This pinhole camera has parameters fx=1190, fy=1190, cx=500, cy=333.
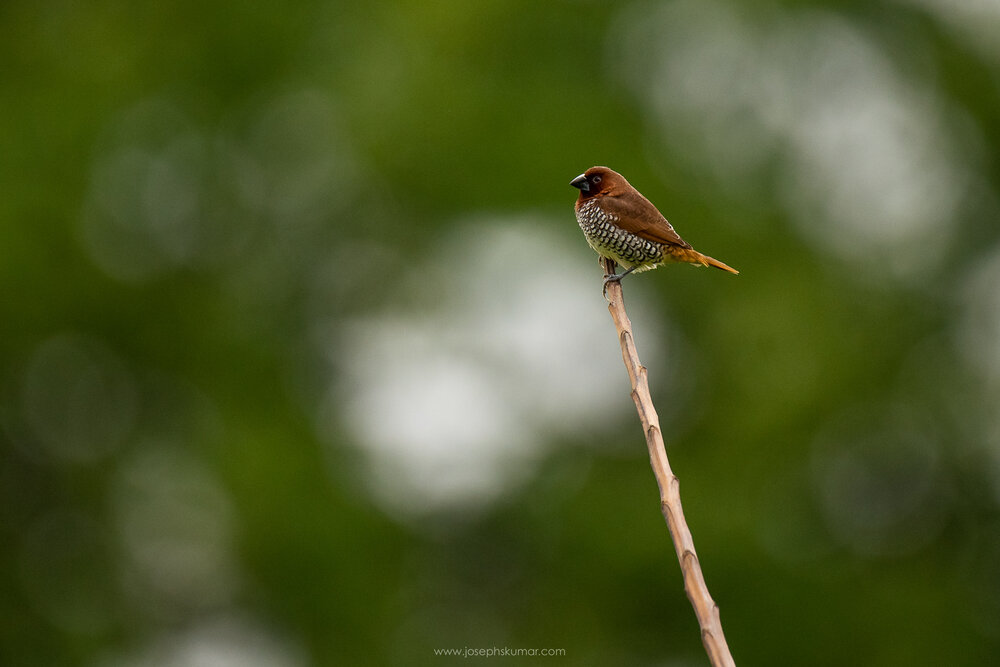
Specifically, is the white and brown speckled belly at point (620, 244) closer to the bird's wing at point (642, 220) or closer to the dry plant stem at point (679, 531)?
the bird's wing at point (642, 220)

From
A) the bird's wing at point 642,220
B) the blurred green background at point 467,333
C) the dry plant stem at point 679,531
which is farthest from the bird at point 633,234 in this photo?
the blurred green background at point 467,333

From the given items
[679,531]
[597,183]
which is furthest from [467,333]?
[679,531]

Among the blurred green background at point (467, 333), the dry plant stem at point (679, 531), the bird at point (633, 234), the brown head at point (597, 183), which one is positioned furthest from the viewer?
the blurred green background at point (467, 333)

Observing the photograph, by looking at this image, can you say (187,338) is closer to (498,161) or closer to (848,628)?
(498,161)

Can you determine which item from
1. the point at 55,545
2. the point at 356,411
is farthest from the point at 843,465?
the point at 55,545

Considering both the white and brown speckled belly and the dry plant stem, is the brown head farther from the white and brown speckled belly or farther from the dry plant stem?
the dry plant stem

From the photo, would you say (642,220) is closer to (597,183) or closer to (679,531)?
(597,183)

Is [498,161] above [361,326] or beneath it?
above

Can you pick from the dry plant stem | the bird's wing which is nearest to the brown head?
the bird's wing
